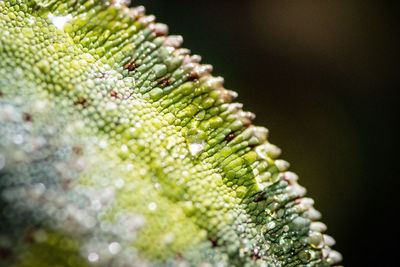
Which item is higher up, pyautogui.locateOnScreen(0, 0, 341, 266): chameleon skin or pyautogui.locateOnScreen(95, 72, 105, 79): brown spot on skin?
pyautogui.locateOnScreen(95, 72, 105, 79): brown spot on skin

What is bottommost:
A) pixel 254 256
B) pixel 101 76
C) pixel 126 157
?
pixel 254 256

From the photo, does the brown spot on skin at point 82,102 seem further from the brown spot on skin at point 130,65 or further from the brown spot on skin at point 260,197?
the brown spot on skin at point 260,197

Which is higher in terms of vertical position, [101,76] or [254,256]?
[101,76]

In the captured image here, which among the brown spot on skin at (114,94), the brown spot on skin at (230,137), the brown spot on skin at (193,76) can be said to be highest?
the brown spot on skin at (193,76)

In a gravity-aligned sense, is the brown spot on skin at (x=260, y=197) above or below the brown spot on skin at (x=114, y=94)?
below

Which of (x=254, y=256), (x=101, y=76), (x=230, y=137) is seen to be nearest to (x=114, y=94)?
(x=101, y=76)

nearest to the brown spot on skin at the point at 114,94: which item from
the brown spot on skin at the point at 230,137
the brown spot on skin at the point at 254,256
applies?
the brown spot on skin at the point at 230,137

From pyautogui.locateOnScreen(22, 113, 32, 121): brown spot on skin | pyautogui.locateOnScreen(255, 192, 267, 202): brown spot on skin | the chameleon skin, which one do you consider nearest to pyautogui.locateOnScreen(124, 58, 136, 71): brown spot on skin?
the chameleon skin

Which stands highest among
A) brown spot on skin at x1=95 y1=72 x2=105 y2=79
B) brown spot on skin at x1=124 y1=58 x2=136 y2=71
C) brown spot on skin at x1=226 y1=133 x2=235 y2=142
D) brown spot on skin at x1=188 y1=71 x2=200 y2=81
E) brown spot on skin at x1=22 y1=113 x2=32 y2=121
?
brown spot on skin at x1=124 y1=58 x2=136 y2=71

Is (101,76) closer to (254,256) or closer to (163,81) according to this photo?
(163,81)

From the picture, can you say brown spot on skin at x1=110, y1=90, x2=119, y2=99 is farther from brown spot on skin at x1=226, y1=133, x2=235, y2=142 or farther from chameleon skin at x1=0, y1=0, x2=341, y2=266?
brown spot on skin at x1=226, y1=133, x2=235, y2=142
